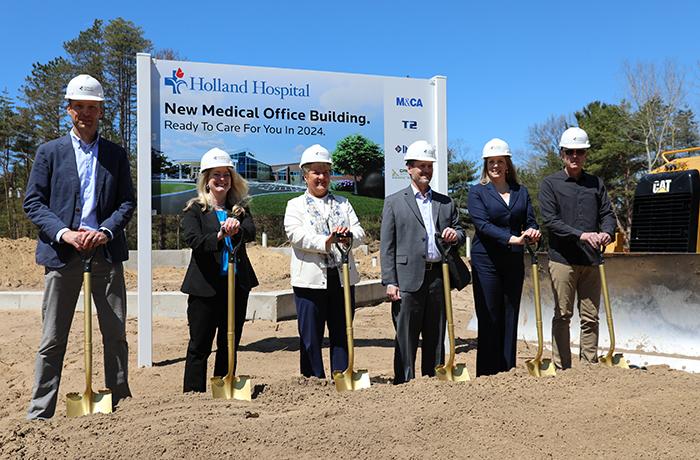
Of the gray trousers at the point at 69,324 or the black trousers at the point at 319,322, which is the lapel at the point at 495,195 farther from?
the gray trousers at the point at 69,324

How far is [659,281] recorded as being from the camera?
600 cm

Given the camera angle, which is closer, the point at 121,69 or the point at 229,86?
the point at 229,86

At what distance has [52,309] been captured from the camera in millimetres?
3855

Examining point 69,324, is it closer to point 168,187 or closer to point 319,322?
point 319,322

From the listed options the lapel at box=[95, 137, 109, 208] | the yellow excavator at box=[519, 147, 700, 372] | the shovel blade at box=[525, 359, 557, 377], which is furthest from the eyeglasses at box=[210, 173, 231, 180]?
the yellow excavator at box=[519, 147, 700, 372]

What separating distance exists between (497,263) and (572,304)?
0.82m

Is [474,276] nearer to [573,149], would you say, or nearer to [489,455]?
[573,149]

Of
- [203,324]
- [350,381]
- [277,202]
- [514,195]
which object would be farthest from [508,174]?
[277,202]

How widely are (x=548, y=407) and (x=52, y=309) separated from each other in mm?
2946

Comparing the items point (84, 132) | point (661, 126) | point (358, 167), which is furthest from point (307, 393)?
point (661, 126)

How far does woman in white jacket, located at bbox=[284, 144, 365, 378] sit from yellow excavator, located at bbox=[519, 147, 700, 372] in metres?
3.06

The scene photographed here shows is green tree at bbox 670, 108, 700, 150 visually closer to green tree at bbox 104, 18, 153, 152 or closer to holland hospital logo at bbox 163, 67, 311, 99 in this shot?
green tree at bbox 104, 18, 153, 152

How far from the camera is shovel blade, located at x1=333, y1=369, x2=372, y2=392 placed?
4121 millimetres

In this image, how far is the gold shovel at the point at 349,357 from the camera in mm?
4137
